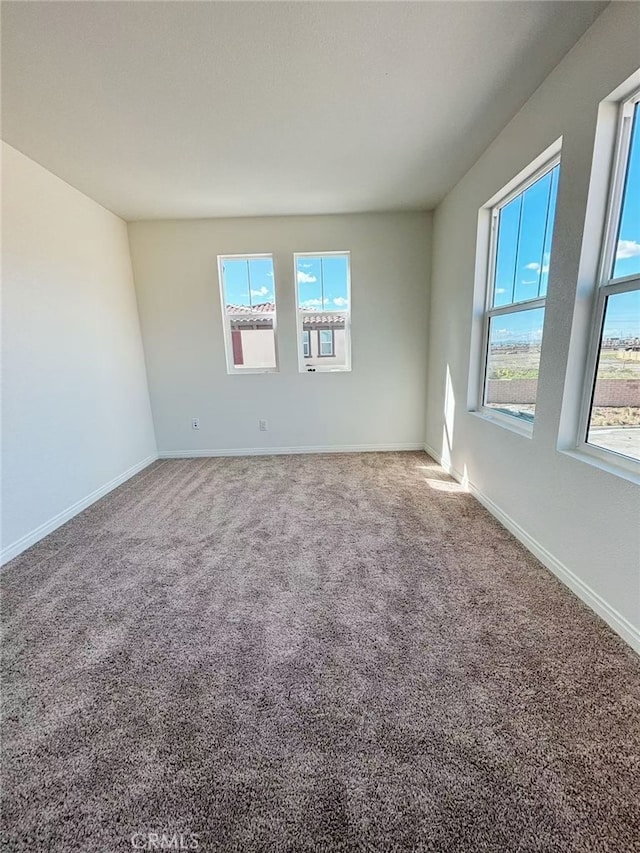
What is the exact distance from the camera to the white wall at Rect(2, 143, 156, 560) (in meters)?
2.24

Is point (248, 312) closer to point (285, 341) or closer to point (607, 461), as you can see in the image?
point (285, 341)

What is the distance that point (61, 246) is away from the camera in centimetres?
269

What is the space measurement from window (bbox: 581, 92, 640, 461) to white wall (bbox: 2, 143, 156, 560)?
3.51m

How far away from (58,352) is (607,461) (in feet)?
12.1

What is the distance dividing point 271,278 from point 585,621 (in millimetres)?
3848

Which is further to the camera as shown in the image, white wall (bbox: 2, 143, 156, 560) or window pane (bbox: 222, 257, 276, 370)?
window pane (bbox: 222, 257, 276, 370)

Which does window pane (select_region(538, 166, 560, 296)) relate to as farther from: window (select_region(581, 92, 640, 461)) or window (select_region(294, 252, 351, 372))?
window (select_region(294, 252, 351, 372))

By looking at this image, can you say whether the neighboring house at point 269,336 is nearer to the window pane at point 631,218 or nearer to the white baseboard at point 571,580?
the white baseboard at point 571,580

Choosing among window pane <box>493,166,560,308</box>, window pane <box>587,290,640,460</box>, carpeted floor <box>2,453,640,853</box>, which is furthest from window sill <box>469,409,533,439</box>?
window pane <box>493,166,560,308</box>

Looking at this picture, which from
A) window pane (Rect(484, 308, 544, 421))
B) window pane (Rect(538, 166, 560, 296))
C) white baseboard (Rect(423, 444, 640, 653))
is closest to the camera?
white baseboard (Rect(423, 444, 640, 653))

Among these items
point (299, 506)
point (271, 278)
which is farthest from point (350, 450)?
point (271, 278)

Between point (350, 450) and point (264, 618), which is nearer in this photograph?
point (264, 618)

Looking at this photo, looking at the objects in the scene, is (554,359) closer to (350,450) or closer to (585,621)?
(585,621)

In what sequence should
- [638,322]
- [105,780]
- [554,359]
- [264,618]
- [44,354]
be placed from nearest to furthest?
[105,780] < [638,322] < [264,618] < [554,359] < [44,354]
